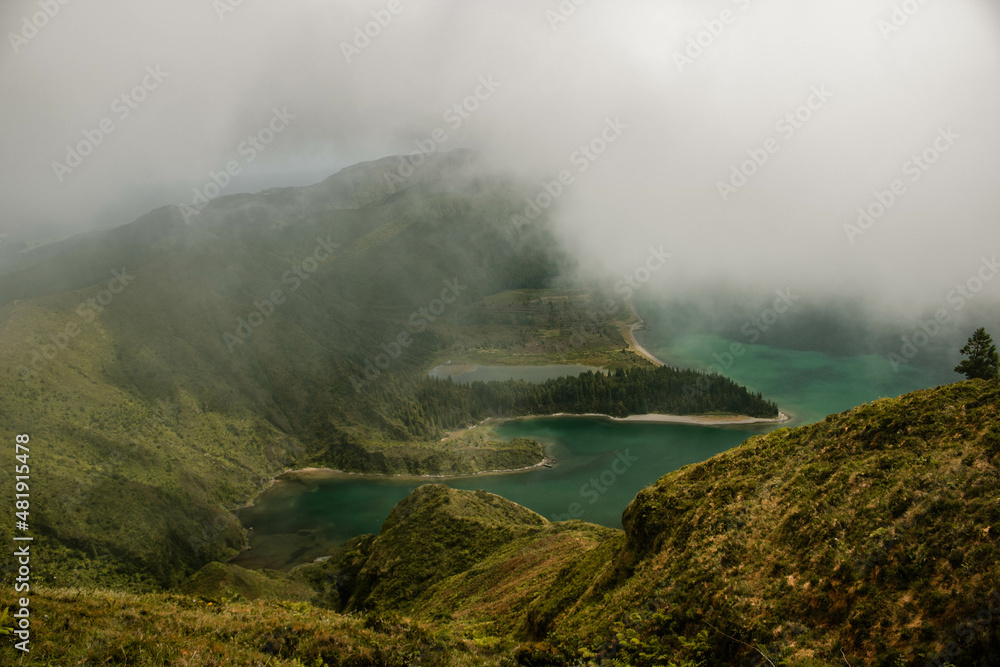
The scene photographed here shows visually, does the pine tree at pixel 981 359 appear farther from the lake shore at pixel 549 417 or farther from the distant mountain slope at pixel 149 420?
the distant mountain slope at pixel 149 420

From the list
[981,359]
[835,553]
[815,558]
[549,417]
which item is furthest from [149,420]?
[981,359]

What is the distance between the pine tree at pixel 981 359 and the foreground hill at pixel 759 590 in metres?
→ 34.9

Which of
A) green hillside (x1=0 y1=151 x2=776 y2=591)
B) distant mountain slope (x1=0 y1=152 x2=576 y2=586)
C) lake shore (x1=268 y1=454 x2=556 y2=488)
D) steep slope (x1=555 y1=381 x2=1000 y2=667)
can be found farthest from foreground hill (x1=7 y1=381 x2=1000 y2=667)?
lake shore (x1=268 y1=454 x2=556 y2=488)

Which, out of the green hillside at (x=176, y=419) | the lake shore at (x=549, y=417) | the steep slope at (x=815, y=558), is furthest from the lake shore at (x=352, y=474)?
the steep slope at (x=815, y=558)

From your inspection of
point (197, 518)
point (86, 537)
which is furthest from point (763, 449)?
point (197, 518)

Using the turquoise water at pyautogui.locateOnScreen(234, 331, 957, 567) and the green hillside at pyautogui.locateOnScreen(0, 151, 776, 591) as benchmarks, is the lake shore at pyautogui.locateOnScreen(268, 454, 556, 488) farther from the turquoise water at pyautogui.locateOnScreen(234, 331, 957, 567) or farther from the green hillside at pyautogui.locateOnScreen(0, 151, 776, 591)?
the green hillside at pyautogui.locateOnScreen(0, 151, 776, 591)

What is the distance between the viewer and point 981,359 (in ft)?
158

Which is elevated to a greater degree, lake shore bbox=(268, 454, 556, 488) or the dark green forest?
the dark green forest

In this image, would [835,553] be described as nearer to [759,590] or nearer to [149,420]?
[759,590]

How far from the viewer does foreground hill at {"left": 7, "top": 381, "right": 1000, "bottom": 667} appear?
1407 centimetres

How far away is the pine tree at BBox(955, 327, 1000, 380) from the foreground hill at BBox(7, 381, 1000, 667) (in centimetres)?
3486

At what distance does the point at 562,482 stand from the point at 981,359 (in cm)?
9856

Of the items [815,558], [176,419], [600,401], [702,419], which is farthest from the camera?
[600,401]

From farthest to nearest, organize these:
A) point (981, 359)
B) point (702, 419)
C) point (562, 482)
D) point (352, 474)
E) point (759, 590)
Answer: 1. point (702, 419)
2. point (352, 474)
3. point (562, 482)
4. point (981, 359)
5. point (759, 590)
